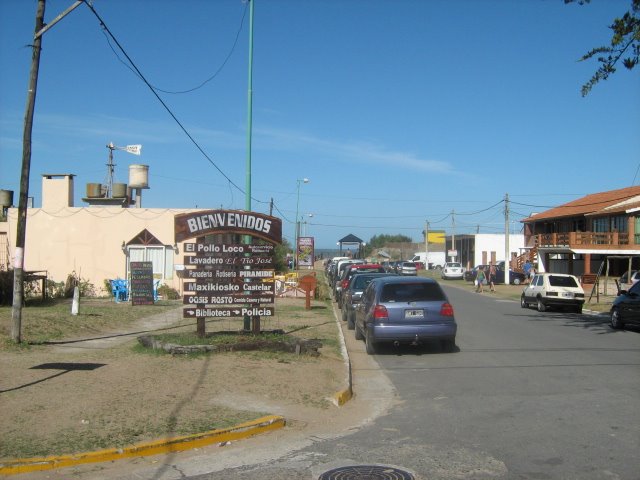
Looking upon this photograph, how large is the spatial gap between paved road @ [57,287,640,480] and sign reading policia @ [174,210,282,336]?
248cm

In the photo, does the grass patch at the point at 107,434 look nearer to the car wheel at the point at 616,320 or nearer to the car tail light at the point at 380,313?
the car tail light at the point at 380,313

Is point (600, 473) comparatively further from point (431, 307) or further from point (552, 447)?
point (431, 307)

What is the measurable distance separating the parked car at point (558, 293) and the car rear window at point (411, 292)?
13.4 metres

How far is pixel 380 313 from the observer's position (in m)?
13.2

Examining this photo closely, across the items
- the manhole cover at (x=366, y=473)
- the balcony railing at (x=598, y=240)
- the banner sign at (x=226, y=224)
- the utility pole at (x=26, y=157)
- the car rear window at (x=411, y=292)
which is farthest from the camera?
the balcony railing at (x=598, y=240)

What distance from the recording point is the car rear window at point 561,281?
25500 mm

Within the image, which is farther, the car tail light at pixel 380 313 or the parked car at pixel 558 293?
Answer: the parked car at pixel 558 293

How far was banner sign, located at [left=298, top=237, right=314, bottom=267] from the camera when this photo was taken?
53844 mm

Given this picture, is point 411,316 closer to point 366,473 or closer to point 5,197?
point 366,473

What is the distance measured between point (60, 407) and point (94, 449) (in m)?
1.66

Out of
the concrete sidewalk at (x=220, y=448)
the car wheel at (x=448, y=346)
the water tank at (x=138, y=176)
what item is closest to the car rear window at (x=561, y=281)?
the car wheel at (x=448, y=346)

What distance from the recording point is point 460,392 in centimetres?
955

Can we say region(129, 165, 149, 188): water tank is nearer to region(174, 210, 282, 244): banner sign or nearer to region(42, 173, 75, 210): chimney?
region(42, 173, 75, 210): chimney

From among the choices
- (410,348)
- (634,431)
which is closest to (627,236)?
(410,348)
